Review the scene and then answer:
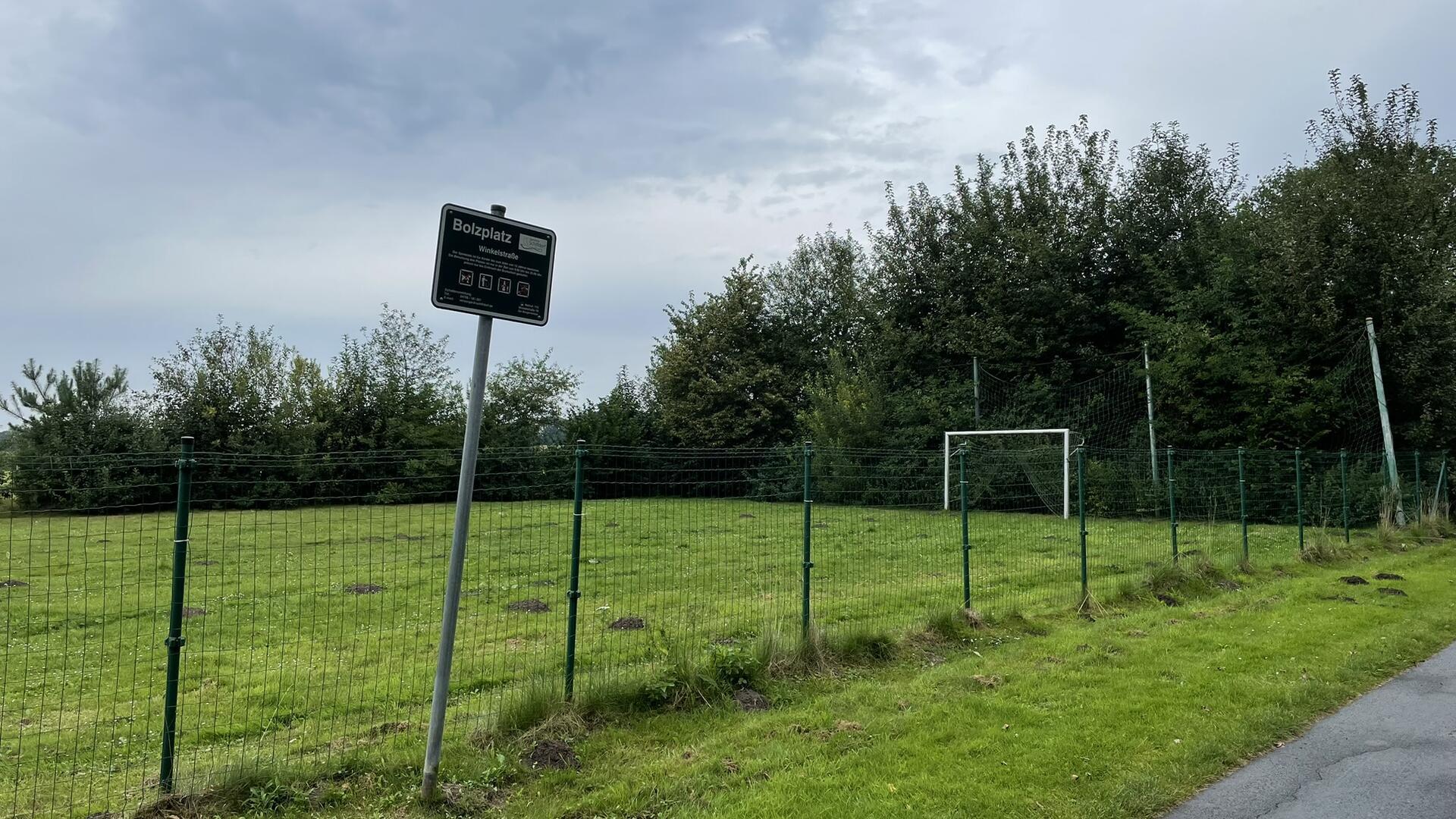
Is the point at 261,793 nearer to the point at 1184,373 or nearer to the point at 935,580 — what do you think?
the point at 935,580

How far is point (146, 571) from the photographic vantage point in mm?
11766

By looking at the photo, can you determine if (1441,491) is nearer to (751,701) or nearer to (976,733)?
(976,733)

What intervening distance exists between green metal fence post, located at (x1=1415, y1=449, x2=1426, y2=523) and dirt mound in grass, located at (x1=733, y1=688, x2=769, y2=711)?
51.4 feet

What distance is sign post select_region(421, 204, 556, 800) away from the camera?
3.90 m

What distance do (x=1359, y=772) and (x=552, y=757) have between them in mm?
4212

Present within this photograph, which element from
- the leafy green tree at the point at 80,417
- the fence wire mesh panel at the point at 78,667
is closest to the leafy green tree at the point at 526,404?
the leafy green tree at the point at 80,417

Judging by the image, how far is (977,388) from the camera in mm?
25250

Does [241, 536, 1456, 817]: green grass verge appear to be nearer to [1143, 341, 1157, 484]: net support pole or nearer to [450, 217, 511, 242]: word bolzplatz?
[450, 217, 511, 242]: word bolzplatz

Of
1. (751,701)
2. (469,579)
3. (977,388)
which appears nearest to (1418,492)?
(977,388)

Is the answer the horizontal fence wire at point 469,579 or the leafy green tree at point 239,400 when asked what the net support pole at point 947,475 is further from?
the leafy green tree at point 239,400

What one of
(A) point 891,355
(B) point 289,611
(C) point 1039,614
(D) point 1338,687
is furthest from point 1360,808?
(A) point 891,355

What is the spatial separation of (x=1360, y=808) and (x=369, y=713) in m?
5.58

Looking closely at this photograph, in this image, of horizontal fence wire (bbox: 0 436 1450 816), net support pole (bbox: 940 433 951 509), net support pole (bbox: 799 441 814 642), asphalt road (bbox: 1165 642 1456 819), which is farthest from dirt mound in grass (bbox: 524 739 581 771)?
net support pole (bbox: 940 433 951 509)

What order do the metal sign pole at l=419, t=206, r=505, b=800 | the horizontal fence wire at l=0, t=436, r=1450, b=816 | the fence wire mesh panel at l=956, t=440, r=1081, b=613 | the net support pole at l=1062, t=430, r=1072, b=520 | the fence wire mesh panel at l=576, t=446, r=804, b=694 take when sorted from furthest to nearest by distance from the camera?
the net support pole at l=1062, t=430, r=1072, b=520
the fence wire mesh panel at l=956, t=440, r=1081, b=613
the fence wire mesh panel at l=576, t=446, r=804, b=694
the horizontal fence wire at l=0, t=436, r=1450, b=816
the metal sign pole at l=419, t=206, r=505, b=800
